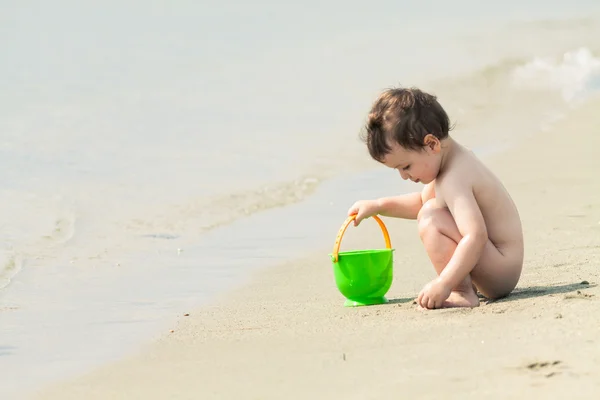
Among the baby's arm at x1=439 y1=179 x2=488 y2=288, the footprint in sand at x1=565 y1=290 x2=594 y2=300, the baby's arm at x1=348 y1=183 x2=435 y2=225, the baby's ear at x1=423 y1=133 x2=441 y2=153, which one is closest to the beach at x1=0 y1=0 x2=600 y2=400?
the footprint in sand at x1=565 y1=290 x2=594 y2=300

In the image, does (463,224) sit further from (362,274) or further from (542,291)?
(362,274)

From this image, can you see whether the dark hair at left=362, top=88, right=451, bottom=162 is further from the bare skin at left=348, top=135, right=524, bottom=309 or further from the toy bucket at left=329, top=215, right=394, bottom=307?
the toy bucket at left=329, top=215, right=394, bottom=307

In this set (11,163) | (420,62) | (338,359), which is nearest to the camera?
(338,359)

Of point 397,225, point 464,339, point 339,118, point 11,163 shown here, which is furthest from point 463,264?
point 339,118

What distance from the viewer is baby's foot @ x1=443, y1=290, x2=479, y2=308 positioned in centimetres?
405

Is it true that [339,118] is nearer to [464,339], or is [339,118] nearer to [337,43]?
[337,43]

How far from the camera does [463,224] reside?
405cm

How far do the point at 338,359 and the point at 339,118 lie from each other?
9.58 metres

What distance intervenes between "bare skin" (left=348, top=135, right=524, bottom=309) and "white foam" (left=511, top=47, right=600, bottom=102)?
31.2 feet

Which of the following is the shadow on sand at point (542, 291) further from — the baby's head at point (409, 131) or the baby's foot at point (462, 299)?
the baby's head at point (409, 131)

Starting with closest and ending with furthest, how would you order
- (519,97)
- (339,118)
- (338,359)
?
1. (338,359)
2. (339,118)
3. (519,97)

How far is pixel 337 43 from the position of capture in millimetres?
19688

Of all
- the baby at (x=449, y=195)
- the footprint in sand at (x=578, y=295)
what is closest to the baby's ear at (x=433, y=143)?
the baby at (x=449, y=195)

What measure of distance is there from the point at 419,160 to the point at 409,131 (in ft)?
0.45
